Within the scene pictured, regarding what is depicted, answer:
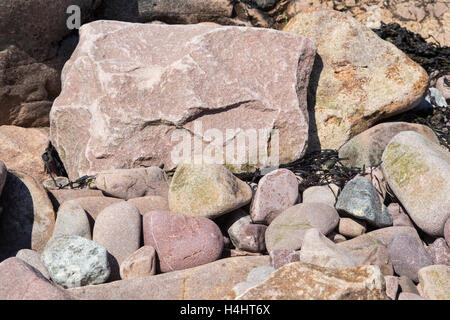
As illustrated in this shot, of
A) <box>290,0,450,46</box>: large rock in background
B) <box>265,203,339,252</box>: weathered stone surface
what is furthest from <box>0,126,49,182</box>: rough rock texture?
<box>290,0,450,46</box>: large rock in background

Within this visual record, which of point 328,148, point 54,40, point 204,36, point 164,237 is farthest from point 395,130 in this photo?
point 54,40

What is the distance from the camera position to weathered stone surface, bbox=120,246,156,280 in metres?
2.61

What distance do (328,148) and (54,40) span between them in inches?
96.9

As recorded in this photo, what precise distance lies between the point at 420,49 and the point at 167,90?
2.79 metres

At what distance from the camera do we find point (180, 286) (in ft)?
8.04

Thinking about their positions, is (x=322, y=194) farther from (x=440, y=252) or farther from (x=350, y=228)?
(x=440, y=252)

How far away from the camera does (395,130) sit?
3.84m

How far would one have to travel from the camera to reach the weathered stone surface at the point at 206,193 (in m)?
3.01

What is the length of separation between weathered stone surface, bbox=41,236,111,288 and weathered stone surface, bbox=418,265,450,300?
154cm

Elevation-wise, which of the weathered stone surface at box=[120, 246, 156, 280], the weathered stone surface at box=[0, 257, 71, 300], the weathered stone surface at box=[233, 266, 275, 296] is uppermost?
the weathered stone surface at box=[0, 257, 71, 300]

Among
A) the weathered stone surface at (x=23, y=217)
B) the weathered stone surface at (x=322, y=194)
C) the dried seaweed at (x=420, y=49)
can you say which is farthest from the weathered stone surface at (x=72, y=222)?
the dried seaweed at (x=420, y=49)

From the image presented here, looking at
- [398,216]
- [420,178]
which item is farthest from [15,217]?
[420,178]

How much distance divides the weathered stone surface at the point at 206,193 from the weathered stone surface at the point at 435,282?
1.12 meters

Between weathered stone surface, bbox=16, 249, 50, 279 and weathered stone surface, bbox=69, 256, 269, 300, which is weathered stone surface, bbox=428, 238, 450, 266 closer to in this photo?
weathered stone surface, bbox=69, 256, 269, 300
